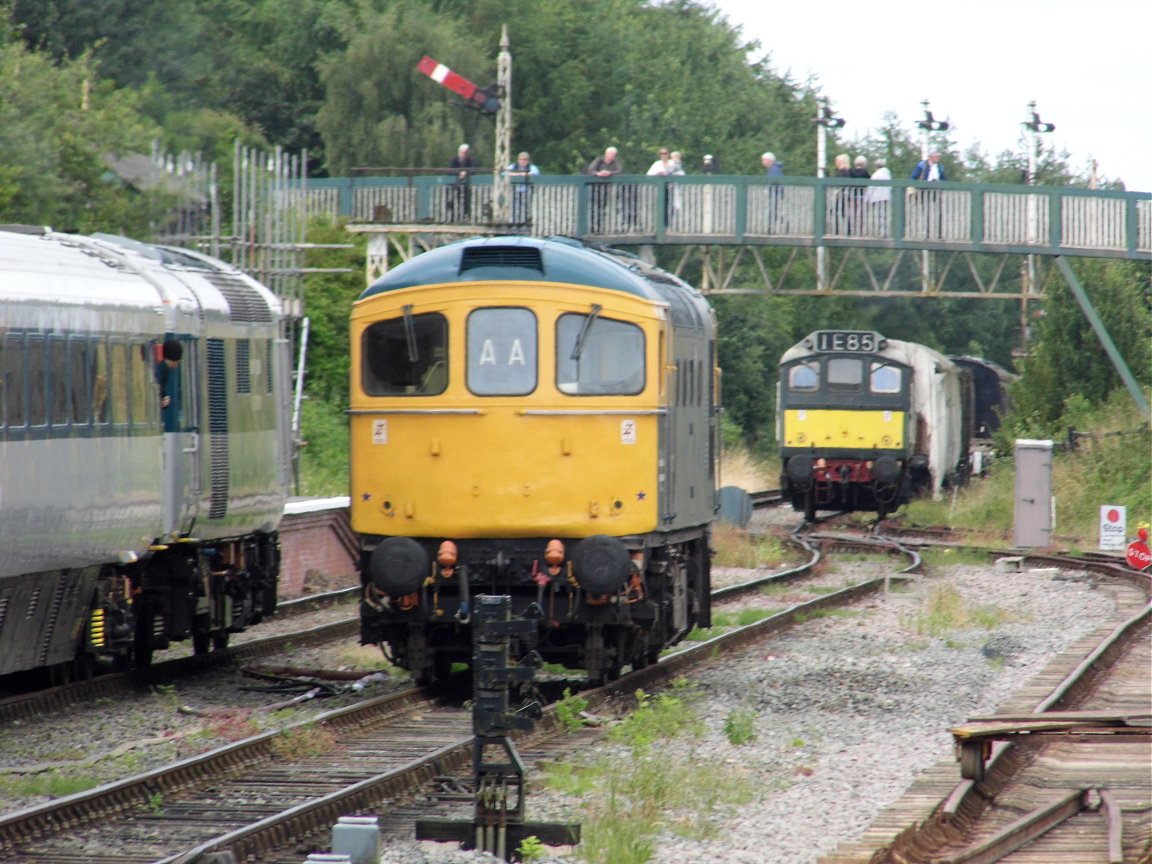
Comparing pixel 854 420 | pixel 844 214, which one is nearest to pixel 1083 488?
pixel 854 420

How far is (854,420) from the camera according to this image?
103 feet

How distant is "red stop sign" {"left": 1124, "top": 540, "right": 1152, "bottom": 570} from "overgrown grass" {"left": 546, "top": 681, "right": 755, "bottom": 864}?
13.3 metres

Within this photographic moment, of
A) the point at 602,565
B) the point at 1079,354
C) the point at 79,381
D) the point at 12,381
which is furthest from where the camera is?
the point at 1079,354

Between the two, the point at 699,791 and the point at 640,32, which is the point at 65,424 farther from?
the point at 640,32

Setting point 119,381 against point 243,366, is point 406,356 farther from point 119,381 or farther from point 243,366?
point 243,366

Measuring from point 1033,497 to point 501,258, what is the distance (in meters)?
16.6

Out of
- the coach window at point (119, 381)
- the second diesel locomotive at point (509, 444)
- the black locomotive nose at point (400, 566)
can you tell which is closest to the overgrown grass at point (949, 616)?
the second diesel locomotive at point (509, 444)

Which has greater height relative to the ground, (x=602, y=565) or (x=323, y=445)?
(x=323, y=445)

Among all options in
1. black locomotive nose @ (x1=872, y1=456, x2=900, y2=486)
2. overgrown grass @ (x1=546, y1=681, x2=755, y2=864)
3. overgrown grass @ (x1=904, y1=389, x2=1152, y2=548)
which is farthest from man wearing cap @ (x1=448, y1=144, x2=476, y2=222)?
overgrown grass @ (x1=546, y1=681, x2=755, y2=864)

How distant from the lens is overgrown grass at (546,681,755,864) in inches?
335

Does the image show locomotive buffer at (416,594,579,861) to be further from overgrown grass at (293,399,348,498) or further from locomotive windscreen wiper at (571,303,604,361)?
overgrown grass at (293,399,348,498)

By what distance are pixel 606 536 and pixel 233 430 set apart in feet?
13.9

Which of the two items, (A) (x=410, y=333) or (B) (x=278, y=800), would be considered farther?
(A) (x=410, y=333)

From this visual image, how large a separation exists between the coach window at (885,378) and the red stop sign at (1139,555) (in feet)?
25.4
